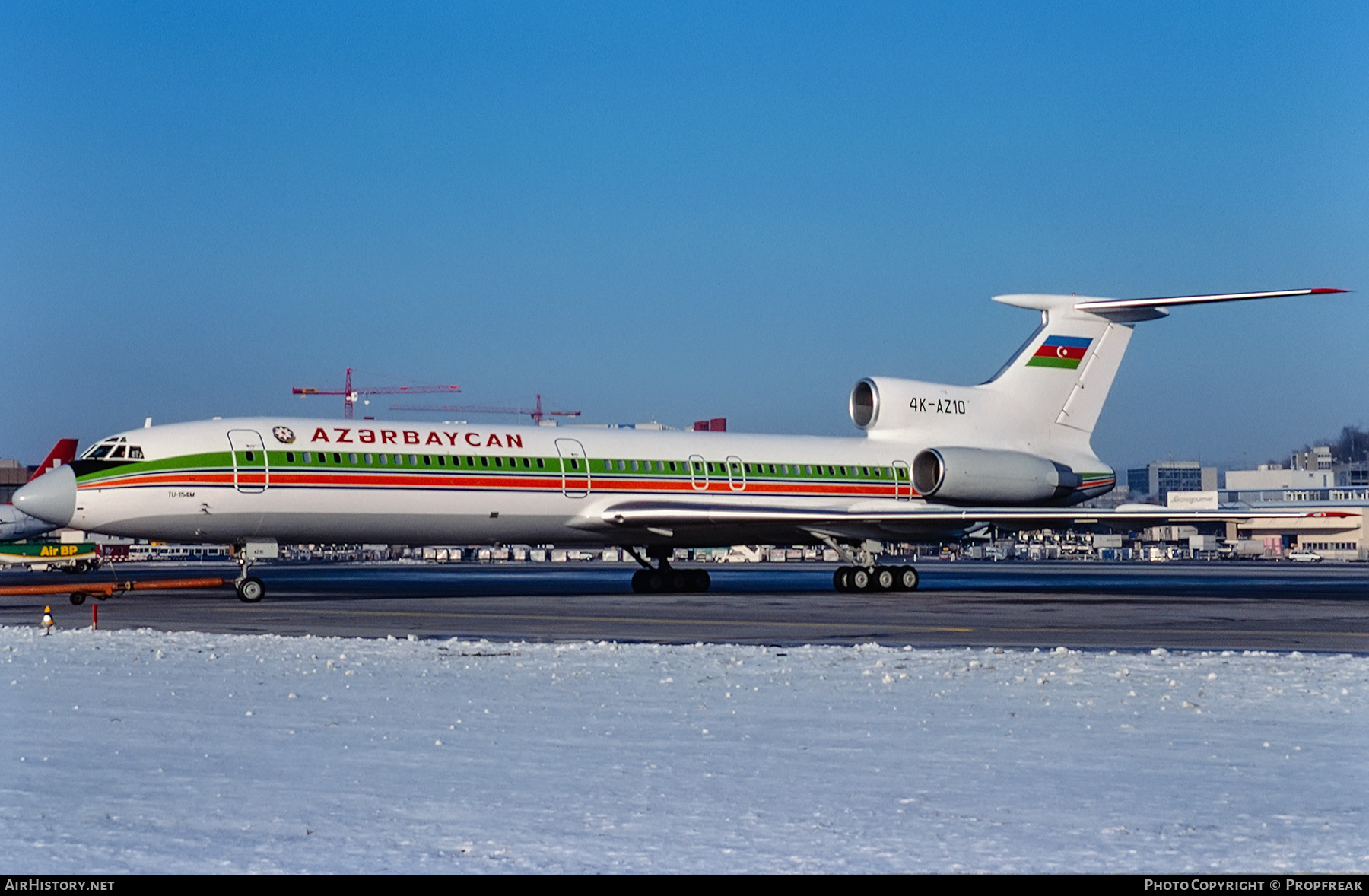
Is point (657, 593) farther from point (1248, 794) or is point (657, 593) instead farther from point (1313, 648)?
point (1248, 794)

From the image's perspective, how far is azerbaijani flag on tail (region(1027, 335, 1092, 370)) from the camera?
36031 millimetres

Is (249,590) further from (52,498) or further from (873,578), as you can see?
(873,578)

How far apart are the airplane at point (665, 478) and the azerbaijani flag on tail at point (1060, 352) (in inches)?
1.7

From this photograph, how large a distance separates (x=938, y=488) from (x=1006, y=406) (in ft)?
11.9

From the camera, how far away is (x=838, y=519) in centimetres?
3203

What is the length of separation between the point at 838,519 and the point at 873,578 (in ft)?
7.01

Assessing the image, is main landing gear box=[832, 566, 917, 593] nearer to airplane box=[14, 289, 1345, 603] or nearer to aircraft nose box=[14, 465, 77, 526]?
airplane box=[14, 289, 1345, 603]

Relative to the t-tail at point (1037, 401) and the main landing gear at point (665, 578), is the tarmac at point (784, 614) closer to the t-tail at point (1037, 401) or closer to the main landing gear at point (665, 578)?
the main landing gear at point (665, 578)

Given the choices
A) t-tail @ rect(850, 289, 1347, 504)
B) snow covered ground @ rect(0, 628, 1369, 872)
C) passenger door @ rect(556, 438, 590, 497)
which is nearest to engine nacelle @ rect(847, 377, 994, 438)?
t-tail @ rect(850, 289, 1347, 504)

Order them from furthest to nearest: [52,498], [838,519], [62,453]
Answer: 1. [62,453]
2. [838,519]
3. [52,498]

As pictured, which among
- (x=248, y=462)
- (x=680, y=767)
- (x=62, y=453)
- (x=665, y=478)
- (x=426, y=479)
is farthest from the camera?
(x=62, y=453)

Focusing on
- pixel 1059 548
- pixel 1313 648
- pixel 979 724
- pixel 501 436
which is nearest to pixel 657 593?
pixel 501 436

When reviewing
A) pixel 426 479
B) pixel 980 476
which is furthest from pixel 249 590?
pixel 980 476

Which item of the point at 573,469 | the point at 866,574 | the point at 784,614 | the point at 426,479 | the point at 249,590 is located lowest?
the point at 784,614
